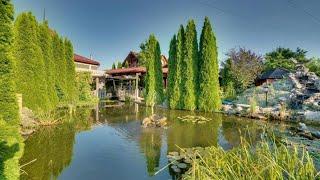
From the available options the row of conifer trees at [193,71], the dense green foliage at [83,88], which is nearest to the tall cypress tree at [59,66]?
the dense green foliage at [83,88]

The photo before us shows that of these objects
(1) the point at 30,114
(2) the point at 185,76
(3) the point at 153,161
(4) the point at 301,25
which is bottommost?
(3) the point at 153,161

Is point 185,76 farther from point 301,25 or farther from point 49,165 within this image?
point 49,165

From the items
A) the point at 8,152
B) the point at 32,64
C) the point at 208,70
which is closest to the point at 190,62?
the point at 208,70

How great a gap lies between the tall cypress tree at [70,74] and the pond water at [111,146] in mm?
7077

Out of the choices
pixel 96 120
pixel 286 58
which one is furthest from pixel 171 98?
pixel 286 58

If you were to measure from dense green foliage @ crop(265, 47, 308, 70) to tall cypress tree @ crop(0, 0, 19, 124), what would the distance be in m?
35.1

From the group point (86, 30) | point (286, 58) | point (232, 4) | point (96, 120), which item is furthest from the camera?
point (286, 58)

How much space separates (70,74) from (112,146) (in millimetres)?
12395

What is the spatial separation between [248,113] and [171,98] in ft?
20.0

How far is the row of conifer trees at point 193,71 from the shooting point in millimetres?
16250

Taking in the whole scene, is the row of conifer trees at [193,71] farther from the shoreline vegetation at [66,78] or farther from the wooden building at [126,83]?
the wooden building at [126,83]

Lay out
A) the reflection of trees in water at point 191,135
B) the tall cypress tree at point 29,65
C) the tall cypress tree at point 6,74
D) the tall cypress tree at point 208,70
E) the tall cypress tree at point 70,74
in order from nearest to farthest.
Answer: the tall cypress tree at point 6,74, the reflection of trees in water at point 191,135, the tall cypress tree at point 29,65, the tall cypress tree at point 208,70, the tall cypress tree at point 70,74

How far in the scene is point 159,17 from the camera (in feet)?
57.9

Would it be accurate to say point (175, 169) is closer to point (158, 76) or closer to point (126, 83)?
point (158, 76)
